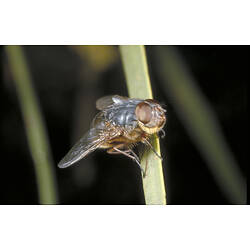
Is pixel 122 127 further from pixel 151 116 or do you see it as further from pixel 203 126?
pixel 203 126

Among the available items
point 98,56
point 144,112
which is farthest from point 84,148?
point 98,56

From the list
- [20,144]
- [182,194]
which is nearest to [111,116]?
[182,194]

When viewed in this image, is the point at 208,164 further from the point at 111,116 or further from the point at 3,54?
the point at 3,54

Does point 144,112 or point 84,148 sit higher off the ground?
point 144,112

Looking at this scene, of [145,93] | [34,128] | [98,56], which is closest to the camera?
[145,93]

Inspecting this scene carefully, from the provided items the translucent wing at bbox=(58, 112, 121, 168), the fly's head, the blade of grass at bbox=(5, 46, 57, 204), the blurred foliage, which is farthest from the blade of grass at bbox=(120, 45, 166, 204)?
the blurred foliage

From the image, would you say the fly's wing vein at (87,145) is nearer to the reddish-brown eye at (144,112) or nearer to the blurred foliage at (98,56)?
the reddish-brown eye at (144,112)

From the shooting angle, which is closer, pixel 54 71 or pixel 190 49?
pixel 190 49
